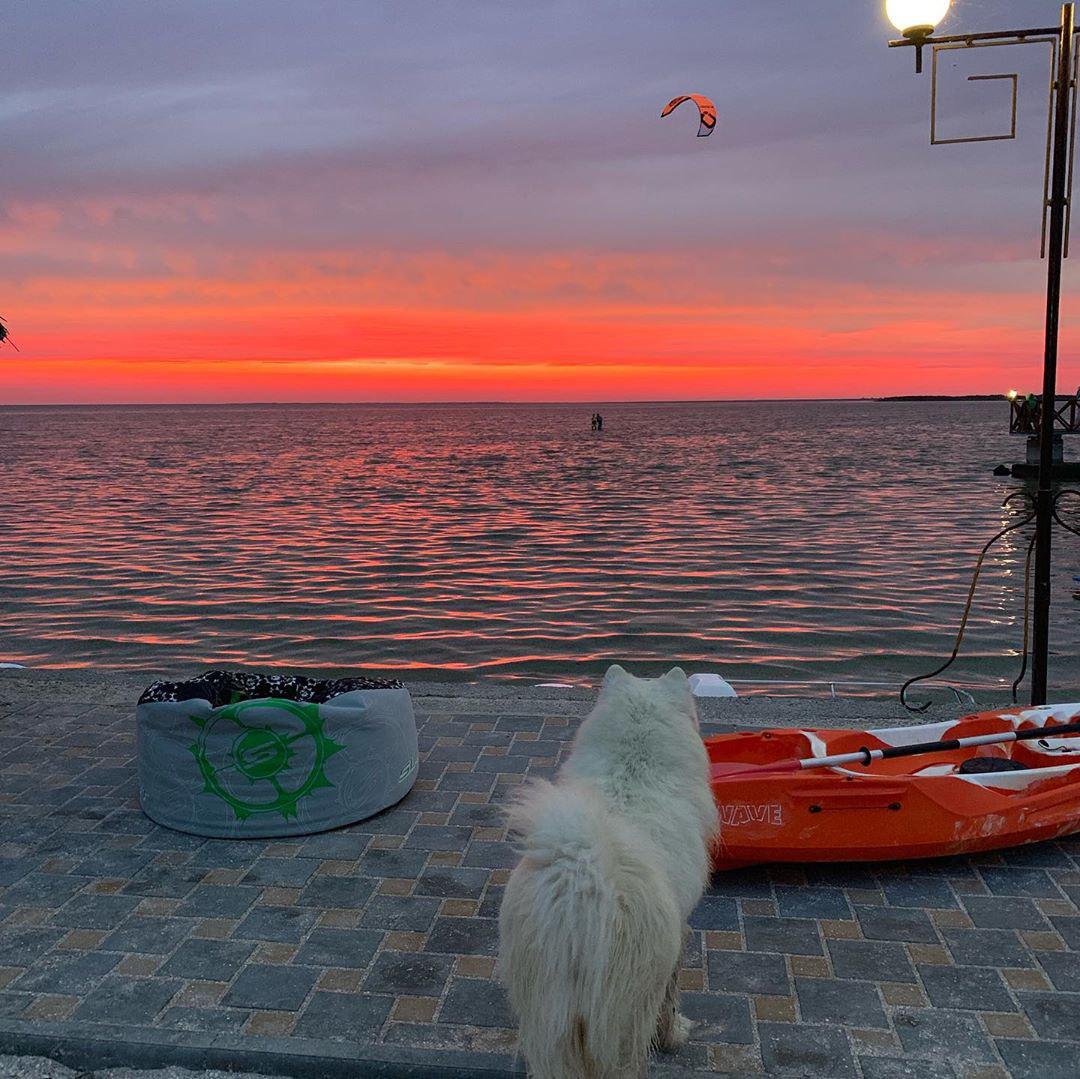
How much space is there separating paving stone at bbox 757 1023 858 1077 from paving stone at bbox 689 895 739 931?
89 centimetres

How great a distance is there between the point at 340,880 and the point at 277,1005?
3.89 feet

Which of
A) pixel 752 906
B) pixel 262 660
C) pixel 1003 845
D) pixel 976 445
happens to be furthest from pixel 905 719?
pixel 976 445

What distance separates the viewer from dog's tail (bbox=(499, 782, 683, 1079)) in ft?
10.7

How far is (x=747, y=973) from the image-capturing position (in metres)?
4.66

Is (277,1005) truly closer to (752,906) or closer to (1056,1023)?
(752,906)

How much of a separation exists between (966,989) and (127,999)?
3932 mm

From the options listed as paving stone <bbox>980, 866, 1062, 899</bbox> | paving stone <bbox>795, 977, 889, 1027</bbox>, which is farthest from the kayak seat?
paving stone <bbox>795, 977, 889, 1027</bbox>

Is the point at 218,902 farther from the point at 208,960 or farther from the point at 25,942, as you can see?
the point at 25,942

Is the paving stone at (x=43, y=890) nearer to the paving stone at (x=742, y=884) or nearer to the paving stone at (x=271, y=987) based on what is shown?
the paving stone at (x=271, y=987)

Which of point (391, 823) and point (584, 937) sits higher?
point (584, 937)

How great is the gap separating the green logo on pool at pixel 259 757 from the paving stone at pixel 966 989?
12.3ft

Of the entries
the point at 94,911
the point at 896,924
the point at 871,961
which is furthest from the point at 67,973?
the point at 896,924

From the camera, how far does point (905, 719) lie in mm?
8219

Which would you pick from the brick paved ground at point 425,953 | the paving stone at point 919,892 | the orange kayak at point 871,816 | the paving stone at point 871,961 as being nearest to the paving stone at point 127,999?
the brick paved ground at point 425,953
